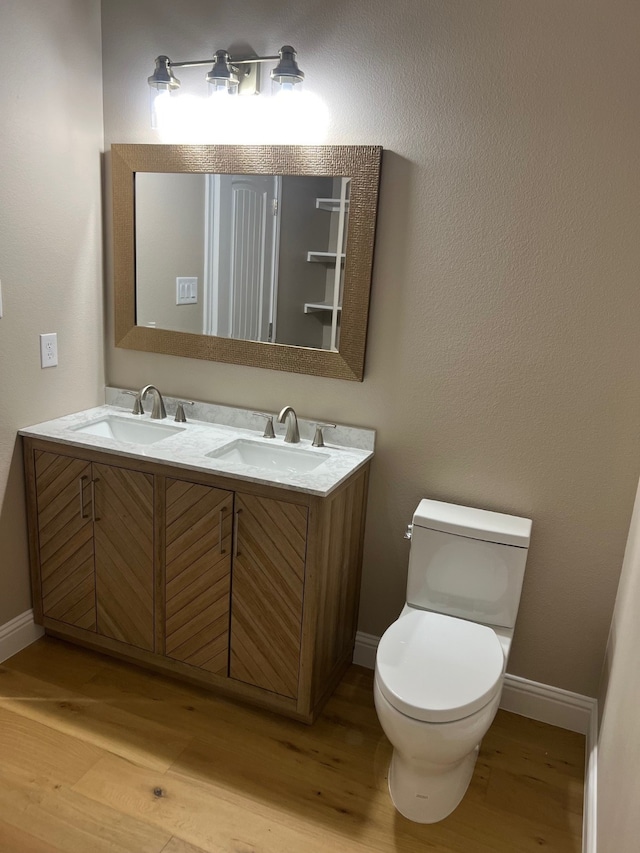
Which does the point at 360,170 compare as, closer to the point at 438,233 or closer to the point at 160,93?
the point at 438,233

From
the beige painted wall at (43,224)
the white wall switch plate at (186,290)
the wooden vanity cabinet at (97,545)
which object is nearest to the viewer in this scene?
the beige painted wall at (43,224)

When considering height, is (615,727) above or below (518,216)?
below

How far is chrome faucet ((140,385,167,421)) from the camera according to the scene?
2619mm

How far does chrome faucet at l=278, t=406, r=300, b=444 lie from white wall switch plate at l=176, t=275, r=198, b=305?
0.59 metres

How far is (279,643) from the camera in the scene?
2174mm

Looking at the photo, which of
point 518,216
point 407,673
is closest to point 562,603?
point 407,673

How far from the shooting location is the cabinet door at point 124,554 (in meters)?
2.29

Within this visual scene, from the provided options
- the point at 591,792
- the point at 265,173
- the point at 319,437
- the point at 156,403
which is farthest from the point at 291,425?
the point at 591,792

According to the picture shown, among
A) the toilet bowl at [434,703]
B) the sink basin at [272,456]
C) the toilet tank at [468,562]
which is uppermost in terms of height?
the sink basin at [272,456]

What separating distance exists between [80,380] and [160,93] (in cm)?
113

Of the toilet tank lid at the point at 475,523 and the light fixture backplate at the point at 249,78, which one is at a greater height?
the light fixture backplate at the point at 249,78

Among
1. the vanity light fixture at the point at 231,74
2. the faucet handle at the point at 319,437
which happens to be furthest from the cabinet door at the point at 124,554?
the vanity light fixture at the point at 231,74

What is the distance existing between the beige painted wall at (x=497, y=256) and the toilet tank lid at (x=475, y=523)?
3.2 inches

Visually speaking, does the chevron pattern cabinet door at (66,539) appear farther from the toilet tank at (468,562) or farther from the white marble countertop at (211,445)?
the toilet tank at (468,562)
